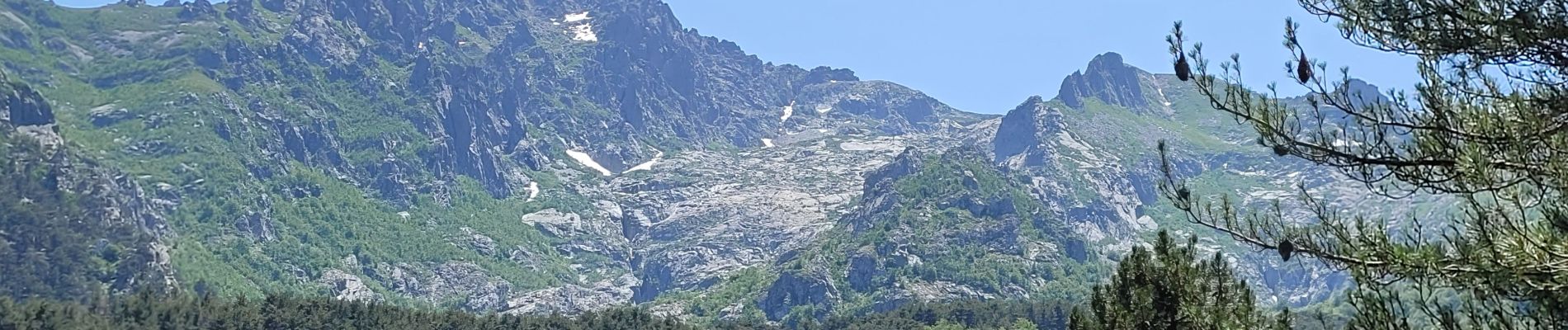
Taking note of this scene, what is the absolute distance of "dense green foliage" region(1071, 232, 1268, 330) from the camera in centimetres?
2447

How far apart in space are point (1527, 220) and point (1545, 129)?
1185 millimetres

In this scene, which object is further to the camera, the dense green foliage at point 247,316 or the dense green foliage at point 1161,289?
A: the dense green foliage at point 247,316

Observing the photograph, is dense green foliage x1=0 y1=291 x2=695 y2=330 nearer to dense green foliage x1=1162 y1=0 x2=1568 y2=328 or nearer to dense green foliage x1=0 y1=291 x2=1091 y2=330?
dense green foliage x1=0 y1=291 x2=1091 y2=330

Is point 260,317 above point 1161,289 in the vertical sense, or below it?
below

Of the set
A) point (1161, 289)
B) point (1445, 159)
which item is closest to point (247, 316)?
point (1161, 289)

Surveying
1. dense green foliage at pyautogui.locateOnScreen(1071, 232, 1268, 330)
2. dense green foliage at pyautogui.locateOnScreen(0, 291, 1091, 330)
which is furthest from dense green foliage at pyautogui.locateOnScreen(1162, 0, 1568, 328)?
dense green foliage at pyautogui.locateOnScreen(0, 291, 1091, 330)

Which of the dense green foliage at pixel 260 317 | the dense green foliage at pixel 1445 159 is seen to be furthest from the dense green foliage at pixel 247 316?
the dense green foliage at pixel 1445 159

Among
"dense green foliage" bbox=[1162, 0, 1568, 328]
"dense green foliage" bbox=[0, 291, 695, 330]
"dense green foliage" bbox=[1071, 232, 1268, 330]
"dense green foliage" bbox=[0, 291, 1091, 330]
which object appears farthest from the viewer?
"dense green foliage" bbox=[0, 291, 695, 330]

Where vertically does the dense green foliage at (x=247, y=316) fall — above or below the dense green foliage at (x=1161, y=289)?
below

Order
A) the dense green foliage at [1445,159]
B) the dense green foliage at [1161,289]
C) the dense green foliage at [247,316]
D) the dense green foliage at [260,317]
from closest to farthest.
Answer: the dense green foliage at [1445,159], the dense green foliage at [1161,289], the dense green foliage at [260,317], the dense green foliage at [247,316]

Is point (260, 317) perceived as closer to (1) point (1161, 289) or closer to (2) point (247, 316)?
(2) point (247, 316)

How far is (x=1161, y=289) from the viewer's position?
25.2 m

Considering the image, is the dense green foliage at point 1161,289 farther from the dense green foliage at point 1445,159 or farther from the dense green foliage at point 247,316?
the dense green foliage at point 247,316

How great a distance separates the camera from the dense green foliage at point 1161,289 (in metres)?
24.5
